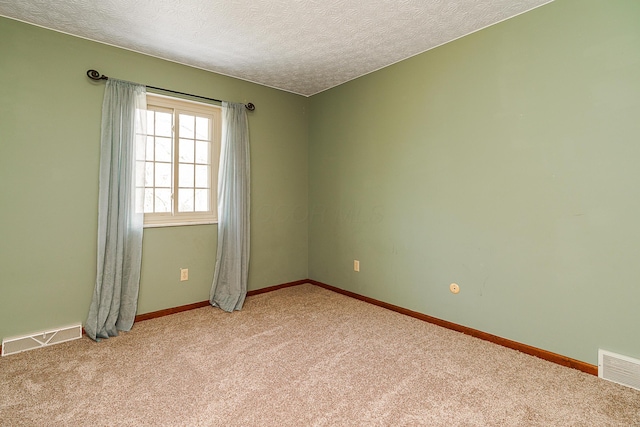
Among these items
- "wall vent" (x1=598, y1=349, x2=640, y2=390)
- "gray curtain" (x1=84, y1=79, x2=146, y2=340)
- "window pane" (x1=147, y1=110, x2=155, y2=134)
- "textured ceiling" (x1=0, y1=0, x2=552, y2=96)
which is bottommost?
"wall vent" (x1=598, y1=349, x2=640, y2=390)

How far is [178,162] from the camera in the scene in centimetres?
319

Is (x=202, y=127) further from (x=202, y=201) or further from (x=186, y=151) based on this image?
(x=202, y=201)

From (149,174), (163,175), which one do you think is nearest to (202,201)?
(163,175)

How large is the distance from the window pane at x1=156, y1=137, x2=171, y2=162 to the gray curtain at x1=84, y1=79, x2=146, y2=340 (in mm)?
249

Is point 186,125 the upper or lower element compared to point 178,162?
upper

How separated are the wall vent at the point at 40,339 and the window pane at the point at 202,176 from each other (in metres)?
1.60

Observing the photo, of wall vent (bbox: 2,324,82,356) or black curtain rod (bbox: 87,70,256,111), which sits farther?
black curtain rod (bbox: 87,70,256,111)

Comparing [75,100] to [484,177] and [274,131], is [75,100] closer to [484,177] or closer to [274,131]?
[274,131]

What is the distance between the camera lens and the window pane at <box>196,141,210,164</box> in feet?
11.0

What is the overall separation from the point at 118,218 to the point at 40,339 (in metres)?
1.04

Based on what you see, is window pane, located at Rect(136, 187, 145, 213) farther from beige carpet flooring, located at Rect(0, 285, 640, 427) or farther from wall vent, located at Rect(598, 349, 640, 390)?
wall vent, located at Rect(598, 349, 640, 390)

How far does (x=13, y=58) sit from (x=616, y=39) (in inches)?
160

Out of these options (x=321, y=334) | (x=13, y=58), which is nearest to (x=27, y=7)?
(x=13, y=58)

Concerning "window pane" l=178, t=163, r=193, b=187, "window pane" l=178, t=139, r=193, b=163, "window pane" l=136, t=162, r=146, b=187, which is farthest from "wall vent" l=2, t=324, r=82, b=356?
"window pane" l=178, t=139, r=193, b=163
